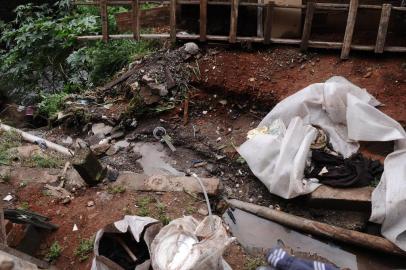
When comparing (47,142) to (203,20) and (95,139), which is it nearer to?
(95,139)

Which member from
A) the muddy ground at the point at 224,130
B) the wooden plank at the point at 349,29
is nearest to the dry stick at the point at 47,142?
the muddy ground at the point at 224,130

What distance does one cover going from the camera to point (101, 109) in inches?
214

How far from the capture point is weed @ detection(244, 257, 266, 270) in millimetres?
3207

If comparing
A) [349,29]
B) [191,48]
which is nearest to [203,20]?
[191,48]

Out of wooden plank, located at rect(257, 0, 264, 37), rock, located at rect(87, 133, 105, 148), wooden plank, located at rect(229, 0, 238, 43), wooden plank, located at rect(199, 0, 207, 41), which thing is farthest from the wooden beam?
rock, located at rect(87, 133, 105, 148)

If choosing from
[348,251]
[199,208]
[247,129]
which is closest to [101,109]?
[247,129]

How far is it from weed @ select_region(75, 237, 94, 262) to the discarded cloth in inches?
59.5

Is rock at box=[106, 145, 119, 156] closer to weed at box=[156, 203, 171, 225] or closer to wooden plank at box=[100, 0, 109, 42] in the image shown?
weed at box=[156, 203, 171, 225]

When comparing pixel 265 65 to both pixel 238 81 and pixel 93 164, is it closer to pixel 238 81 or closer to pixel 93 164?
pixel 238 81

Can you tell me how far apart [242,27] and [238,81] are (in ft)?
3.81

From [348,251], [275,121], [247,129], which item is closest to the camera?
[348,251]

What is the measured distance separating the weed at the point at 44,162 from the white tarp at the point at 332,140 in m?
2.13

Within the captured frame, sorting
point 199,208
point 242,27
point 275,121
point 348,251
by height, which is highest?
point 242,27

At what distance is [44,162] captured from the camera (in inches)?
175
